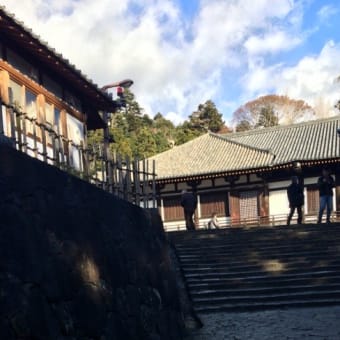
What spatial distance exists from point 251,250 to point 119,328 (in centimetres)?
727

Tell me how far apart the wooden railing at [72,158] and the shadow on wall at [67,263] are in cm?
50

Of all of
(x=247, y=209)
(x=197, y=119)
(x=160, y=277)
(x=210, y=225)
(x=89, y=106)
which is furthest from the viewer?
(x=197, y=119)

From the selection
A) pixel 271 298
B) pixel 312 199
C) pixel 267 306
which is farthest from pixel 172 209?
pixel 267 306

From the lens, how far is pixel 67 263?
13.5 ft

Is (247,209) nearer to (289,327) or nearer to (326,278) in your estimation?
(326,278)

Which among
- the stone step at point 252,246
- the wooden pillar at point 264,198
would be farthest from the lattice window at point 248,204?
the stone step at point 252,246

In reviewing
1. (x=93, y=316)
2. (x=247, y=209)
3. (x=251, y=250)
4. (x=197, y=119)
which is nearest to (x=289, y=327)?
→ (x=93, y=316)

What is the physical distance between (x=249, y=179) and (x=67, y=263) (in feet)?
67.9

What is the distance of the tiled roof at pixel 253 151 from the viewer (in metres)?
23.6

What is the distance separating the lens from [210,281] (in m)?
9.79

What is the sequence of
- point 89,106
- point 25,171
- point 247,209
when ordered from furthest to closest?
point 247,209 → point 89,106 → point 25,171

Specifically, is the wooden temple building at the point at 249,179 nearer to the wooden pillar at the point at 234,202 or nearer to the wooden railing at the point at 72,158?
the wooden pillar at the point at 234,202

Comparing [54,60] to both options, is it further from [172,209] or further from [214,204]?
[172,209]

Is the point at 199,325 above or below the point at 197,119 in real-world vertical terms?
below
